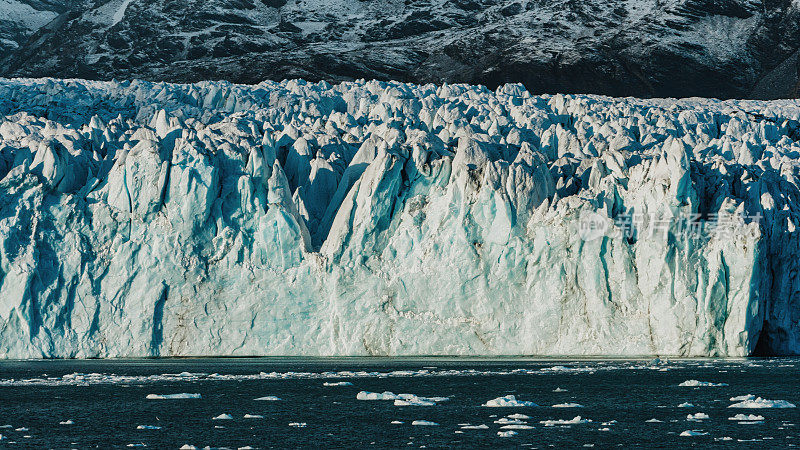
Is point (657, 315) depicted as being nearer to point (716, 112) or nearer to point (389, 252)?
point (389, 252)

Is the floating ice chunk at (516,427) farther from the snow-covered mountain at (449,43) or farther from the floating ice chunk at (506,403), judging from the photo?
the snow-covered mountain at (449,43)

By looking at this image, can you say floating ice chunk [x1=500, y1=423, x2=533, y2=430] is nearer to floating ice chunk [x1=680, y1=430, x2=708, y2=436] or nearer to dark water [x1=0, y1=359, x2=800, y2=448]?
dark water [x1=0, y1=359, x2=800, y2=448]

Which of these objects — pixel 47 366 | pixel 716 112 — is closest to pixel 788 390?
pixel 47 366

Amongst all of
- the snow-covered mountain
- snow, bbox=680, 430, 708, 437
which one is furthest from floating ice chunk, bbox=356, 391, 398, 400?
the snow-covered mountain

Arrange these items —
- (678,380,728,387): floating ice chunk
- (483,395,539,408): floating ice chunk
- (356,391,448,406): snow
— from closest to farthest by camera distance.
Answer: (483,395,539,408): floating ice chunk → (356,391,448,406): snow → (678,380,728,387): floating ice chunk

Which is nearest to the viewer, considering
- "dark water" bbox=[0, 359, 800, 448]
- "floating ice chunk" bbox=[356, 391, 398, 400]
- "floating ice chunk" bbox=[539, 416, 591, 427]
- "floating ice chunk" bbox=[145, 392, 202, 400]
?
"dark water" bbox=[0, 359, 800, 448]

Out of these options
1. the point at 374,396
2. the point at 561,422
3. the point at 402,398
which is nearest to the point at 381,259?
the point at 374,396

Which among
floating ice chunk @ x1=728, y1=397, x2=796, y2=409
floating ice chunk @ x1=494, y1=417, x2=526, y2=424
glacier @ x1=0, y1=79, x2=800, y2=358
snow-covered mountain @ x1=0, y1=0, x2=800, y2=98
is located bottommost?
floating ice chunk @ x1=494, y1=417, x2=526, y2=424

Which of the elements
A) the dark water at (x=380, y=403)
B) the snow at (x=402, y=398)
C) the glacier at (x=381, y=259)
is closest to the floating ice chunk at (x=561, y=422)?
the dark water at (x=380, y=403)

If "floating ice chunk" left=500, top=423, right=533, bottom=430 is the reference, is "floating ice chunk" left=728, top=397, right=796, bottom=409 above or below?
above
